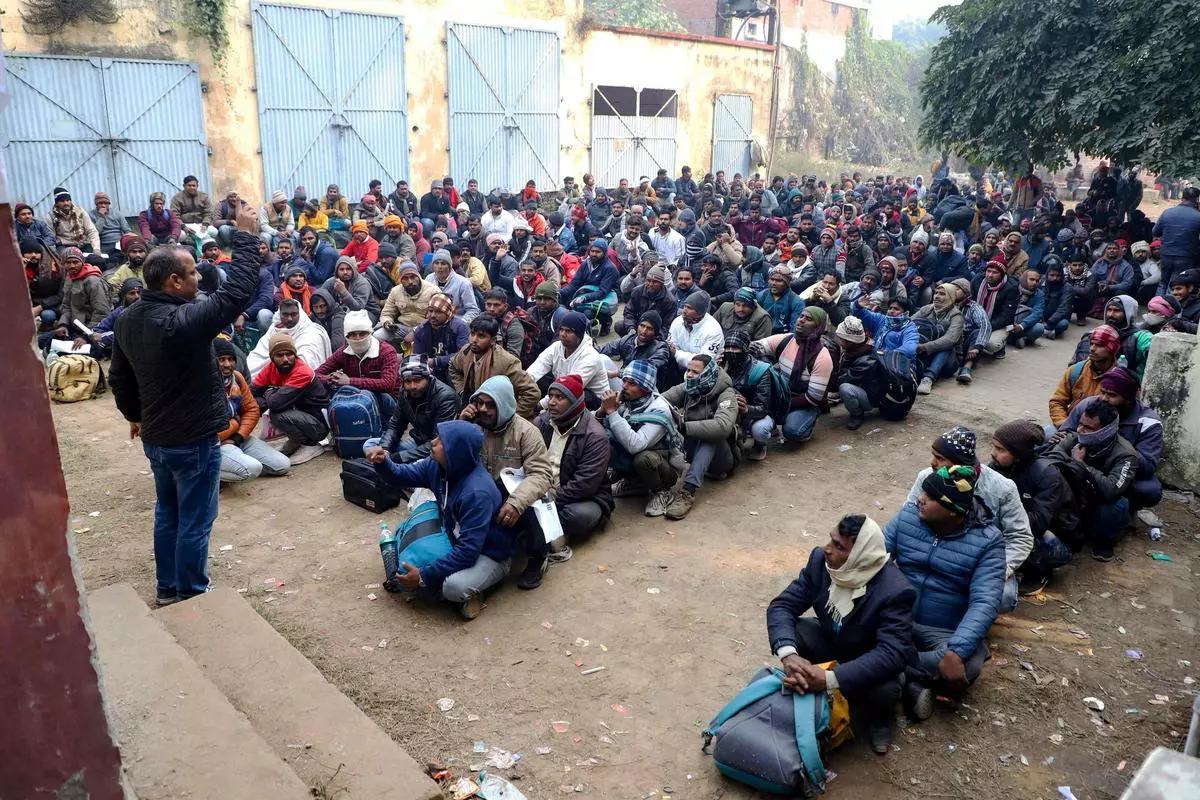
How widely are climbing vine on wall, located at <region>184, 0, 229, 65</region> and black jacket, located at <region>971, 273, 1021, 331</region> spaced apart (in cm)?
1298

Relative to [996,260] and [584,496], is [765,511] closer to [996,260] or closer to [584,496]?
[584,496]

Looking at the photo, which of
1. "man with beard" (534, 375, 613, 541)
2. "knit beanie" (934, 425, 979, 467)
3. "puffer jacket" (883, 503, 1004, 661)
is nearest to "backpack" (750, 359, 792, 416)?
"man with beard" (534, 375, 613, 541)

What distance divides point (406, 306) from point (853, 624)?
6393mm

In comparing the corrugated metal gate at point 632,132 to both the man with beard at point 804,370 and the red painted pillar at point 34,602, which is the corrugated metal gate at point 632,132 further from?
the red painted pillar at point 34,602

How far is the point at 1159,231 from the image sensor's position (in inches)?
483

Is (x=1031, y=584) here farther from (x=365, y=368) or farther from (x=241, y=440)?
(x=241, y=440)

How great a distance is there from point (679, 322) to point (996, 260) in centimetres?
455

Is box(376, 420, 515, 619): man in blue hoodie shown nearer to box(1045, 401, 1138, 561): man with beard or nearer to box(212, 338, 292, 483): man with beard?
box(212, 338, 292, 483): man with beard

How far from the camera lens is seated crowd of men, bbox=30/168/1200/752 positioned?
436 cm

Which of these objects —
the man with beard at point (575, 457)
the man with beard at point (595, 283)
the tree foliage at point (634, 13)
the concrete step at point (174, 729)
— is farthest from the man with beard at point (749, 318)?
the tree foliage at point (634, 13)

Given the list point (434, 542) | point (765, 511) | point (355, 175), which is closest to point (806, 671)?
point (434, 542)

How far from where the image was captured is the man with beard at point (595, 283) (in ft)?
36.8

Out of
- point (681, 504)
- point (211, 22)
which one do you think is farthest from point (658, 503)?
point (211, 22)

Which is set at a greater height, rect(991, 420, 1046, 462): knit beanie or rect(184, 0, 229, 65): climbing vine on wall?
rect(184, 0, 229, 65): climbing vine on wall
